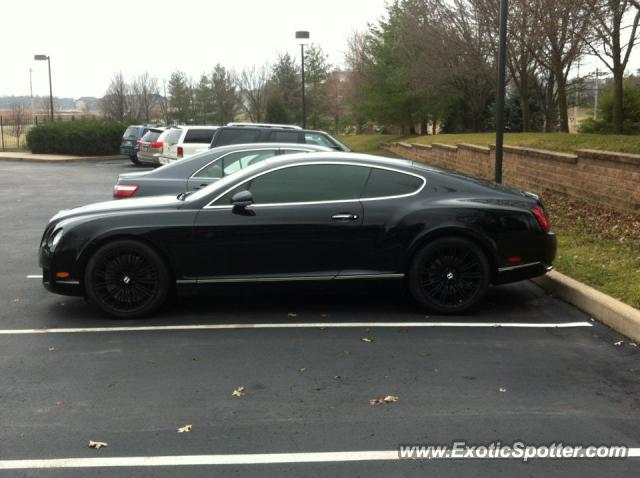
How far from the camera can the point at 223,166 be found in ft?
32.9

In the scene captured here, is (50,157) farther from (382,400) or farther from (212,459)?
(212,459)

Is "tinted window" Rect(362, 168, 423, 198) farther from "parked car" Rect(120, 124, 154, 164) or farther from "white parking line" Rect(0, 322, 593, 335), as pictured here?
"parked car" Rect(120, 124, 154, 164)

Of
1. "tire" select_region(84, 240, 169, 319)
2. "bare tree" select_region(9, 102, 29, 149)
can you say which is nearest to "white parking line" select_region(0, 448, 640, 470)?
"tire" select_region(84, 240, 169, 319)

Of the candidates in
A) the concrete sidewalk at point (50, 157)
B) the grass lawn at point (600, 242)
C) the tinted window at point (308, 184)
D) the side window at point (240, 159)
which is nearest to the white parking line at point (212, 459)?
the tinted window at point (308, 184)

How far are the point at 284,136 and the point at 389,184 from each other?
26.6 ft

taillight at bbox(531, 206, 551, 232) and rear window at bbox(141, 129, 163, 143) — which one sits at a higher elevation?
rear window at bbox(141, 129, 163, 143)

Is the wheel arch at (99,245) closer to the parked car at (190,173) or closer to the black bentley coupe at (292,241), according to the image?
the black bentley coupe at (292,241)

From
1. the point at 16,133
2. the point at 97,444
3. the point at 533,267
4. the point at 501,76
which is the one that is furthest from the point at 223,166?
the point at 16,133

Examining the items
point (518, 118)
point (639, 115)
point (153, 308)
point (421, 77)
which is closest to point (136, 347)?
point (153, 308)

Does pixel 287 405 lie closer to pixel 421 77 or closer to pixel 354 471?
pixel 354 471

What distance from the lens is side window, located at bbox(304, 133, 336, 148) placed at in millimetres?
14816

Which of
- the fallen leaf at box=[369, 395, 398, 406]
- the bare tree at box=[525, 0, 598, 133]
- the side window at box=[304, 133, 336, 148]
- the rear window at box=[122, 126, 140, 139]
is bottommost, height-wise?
the fallen leaf at box=[369, 395, 398, 406]

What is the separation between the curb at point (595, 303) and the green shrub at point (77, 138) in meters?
30.8

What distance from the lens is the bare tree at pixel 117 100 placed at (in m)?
51.2
